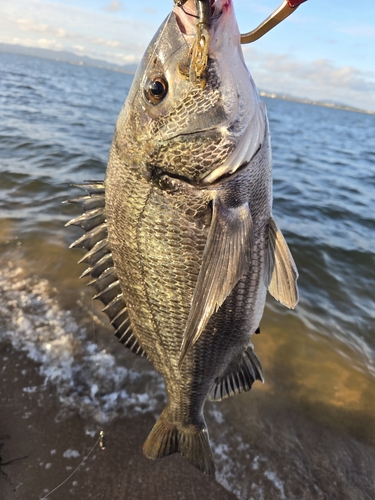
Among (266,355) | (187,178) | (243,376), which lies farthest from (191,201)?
(266,355)

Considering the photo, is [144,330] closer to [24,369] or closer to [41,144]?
[24,369]

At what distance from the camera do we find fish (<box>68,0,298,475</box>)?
1.70 meters

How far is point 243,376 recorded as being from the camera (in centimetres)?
251

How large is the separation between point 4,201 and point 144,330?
19.7 feet

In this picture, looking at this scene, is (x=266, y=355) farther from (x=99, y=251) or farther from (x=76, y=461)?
(x=99, y=251)

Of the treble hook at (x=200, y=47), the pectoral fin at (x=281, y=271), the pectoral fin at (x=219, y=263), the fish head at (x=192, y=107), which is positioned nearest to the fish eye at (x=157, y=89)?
the fish head at (x=192, y=107)

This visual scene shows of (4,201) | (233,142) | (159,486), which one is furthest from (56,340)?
(4,201)

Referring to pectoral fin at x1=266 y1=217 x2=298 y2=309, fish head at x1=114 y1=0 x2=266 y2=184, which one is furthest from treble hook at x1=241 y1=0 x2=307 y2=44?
pectoral fin at x1=266 y1=217 x2=298 y2=309

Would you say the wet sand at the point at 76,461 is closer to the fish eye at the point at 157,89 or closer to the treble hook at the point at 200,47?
the fish eye at the point at 157,89

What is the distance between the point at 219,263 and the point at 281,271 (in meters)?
0.51

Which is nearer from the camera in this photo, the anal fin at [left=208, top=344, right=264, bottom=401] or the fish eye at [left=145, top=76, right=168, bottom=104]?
the fish eye at [left=145, top=76, right=168, bottom=104]

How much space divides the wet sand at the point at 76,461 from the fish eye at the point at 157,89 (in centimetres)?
282

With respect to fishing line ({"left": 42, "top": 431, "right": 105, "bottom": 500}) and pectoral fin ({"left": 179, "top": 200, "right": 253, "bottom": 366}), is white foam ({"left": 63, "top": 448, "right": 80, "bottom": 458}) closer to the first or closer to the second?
fishing line ({"left": 42, "top": 431, "right": 105, "bottom": 500})

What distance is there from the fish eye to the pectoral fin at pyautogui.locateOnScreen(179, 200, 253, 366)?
64cm
